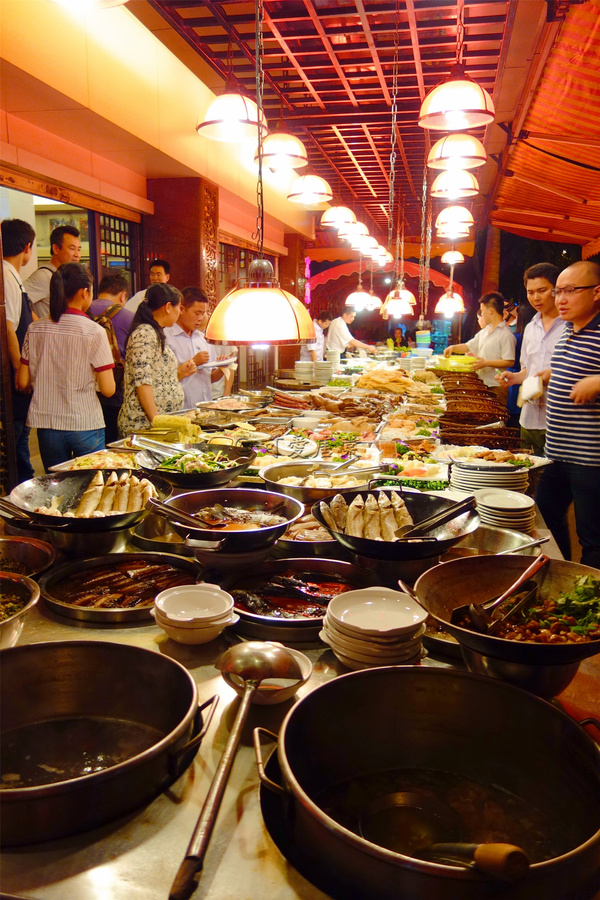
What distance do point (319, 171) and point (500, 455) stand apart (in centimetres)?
1049

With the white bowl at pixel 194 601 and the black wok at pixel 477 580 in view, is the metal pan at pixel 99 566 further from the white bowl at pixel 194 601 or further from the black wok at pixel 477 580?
the black wok at pixel 477 580

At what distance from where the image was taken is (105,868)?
2.97 feet

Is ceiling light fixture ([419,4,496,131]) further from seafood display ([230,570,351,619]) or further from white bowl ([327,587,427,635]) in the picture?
white bowl ([327,587,427,635])

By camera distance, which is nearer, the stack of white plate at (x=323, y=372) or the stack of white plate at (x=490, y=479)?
the stack of white plate at (x=490, y=479)

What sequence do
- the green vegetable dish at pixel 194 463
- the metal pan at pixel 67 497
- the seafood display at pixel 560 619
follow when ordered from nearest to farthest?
the seafood display at pixel 560 619 < the metal pan at pixel 67 497 < the green vegetable dish at pixel 194 463

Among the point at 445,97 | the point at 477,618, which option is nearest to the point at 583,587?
the point at 477,618

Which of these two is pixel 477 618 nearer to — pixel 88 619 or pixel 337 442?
pixel 88 619

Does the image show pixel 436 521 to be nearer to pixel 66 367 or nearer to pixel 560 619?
pixel 560 619

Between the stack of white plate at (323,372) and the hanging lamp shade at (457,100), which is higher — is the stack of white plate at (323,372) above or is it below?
below

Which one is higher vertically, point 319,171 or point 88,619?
point 319,171

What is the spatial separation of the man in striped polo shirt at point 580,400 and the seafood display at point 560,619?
2.28 metres

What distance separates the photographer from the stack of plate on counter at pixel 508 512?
7.68 feet

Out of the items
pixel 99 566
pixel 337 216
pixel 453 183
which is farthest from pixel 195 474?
pixel 337 216

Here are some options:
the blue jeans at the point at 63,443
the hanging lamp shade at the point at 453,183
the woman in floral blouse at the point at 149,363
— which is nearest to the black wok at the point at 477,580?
the woman in floral blouse at the point at 149,363
